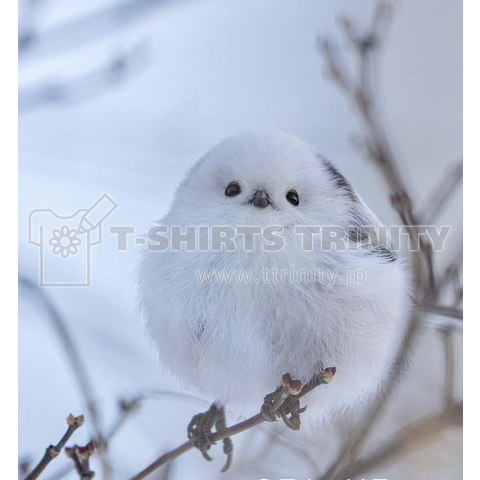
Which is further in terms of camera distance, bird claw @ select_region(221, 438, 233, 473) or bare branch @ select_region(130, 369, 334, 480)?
bird claw @ select_region(221, 438, 233, 473)

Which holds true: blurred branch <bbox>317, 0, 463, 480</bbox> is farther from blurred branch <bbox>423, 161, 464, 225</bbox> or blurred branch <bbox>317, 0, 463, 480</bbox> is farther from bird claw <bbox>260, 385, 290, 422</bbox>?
bird claw <bbox>260, 385, 290, 422</bbox>

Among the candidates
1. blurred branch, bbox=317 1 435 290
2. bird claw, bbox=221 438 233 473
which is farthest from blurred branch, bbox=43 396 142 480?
blurred branch, bbox=317 1 435 290

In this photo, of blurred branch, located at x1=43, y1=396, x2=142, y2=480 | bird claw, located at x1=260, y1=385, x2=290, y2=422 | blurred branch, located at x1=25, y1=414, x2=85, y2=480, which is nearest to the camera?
blurred branch, located at x1=25, y1=414, x2=85, y2=480

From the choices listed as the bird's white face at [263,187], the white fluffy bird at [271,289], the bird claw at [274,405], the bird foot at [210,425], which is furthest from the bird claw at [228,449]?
the bird's white face at [263,187]

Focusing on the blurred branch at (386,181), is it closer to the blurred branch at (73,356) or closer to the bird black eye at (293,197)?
the bird black eye at (293,197)

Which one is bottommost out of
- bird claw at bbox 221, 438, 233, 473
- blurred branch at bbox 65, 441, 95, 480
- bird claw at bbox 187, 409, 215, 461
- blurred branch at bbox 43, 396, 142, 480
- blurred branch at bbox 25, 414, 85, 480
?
bird claw at bbox 221, 438, 233, 473

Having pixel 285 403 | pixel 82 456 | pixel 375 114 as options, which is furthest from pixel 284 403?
pixel 375 114
